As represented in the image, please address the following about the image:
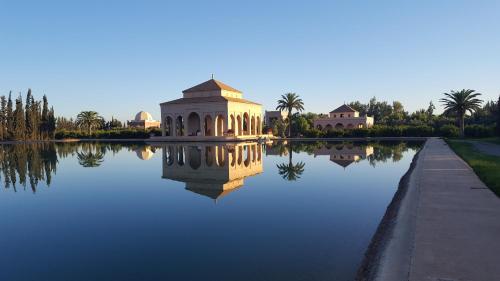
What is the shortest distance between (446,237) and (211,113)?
48937mm

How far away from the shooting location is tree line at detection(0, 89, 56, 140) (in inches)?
2729

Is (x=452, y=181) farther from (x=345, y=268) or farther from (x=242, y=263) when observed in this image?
(x=242, y=263)

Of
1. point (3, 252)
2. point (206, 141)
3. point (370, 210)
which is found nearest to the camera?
point (3, 252)

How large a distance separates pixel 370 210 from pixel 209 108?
1771 inches

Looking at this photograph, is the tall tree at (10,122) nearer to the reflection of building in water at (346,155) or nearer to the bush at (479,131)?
the reflection of building in water at (346,155)

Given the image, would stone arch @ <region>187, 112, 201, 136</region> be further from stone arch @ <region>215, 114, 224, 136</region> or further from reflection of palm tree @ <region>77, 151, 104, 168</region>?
reflection of palm tree @ <region>77, 151, 104, 168</region>

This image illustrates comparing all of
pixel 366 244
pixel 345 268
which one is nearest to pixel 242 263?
pixel 345 268

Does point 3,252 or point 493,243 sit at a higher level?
point 493,243

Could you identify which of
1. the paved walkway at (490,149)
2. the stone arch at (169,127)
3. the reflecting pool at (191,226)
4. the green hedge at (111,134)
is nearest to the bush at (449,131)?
the paved walkway at (490,149)

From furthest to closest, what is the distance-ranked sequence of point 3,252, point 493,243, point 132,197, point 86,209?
1. point 132,197
2. point 86,209
3. point 3,252
4. point 493,243

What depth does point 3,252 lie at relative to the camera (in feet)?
22.7

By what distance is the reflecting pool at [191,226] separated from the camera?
19.7ft

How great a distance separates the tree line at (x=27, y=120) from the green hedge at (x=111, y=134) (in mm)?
2813

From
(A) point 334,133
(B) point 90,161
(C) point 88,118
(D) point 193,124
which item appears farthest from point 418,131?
(C) point 88,118
